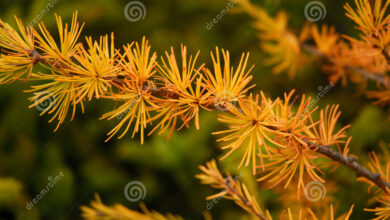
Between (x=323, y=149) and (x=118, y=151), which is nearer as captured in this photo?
(x=323, y=149)

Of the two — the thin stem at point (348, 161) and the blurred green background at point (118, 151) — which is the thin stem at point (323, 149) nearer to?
the thin stem at point (348, 161)

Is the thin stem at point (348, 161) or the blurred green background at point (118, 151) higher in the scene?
the thin stem at point (348, 161)

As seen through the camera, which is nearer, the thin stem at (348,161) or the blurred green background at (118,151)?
the thin stem at (348,161)

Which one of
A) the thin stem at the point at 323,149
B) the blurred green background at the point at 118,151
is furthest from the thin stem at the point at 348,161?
the blurred green background at the point at 118,151

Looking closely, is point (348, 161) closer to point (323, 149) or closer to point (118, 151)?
point (323, 149)

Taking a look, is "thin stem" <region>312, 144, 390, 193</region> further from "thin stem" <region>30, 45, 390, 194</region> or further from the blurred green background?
the blurred green background

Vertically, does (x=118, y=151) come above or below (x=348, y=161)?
below

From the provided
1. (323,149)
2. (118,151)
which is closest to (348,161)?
(323,149)

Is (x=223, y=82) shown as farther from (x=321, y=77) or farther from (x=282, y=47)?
(x=321, y=77)

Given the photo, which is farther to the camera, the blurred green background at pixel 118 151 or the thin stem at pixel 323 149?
the blurred green background at pixel 118 151
